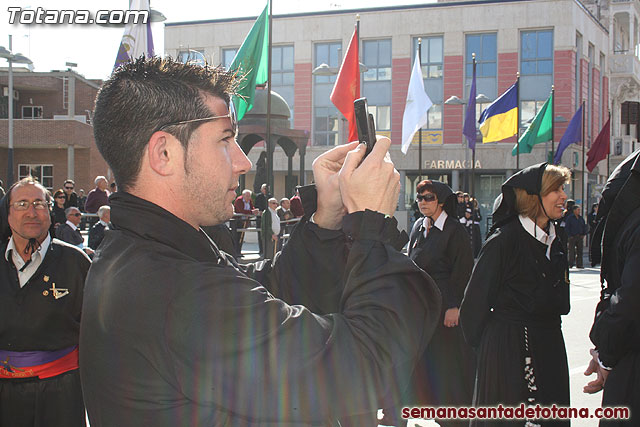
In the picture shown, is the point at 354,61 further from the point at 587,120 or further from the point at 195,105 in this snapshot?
the point at 587,120

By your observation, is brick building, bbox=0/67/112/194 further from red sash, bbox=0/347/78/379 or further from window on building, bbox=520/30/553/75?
red sash, bbox=0/347/78/379

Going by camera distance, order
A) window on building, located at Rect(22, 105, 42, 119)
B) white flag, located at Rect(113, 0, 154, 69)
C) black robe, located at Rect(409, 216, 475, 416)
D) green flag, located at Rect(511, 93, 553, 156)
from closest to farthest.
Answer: black robe, located at Rect(409, 216, 475, 416), white flag, located at Rect(113, 0, 154, 69), green flag, located at Rect(511, 93, 553, 156), window on building, located at Rect(22, 105, 42, 119)

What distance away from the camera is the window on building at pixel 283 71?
3953cm

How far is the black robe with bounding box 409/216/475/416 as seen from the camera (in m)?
5.80

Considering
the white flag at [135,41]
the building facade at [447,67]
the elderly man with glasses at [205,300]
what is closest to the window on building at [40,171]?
the building facade at [447,67]

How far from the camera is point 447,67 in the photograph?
36656mm

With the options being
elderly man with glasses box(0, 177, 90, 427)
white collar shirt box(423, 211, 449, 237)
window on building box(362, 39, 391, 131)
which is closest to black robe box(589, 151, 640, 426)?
white collar shirt box(423, 211, 449, 237)

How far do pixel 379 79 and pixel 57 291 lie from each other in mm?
35474

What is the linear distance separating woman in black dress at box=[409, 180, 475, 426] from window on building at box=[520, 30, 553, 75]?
3236cm

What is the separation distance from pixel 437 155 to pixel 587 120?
406 inches

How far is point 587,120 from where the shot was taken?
129 feet

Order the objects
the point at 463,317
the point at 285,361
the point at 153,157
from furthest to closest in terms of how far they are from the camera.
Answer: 1. the point at 463,317
2. the point at 153,157
3. the point at 285,361

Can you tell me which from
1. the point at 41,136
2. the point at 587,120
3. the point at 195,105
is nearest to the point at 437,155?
the point at 587,120

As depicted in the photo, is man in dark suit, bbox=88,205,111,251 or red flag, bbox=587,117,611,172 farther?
red flag, bbox=587,117,611,172
